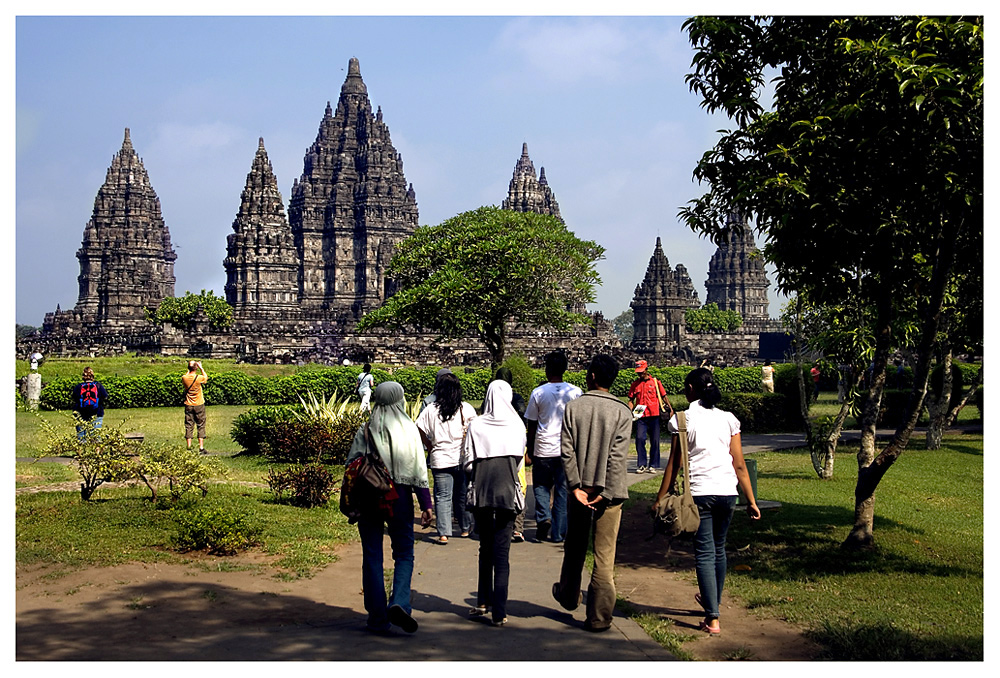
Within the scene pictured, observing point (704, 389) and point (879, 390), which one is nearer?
point (704, 389)

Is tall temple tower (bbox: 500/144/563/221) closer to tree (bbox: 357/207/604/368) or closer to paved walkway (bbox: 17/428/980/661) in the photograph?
tree (bbox: 357/207/604/368)

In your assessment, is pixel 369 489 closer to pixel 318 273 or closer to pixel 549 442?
pixel 549 442

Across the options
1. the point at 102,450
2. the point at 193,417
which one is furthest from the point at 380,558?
the point at 193,417

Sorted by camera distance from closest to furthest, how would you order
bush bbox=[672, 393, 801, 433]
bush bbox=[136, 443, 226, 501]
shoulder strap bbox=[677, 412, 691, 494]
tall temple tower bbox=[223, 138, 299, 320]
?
shoulder strap bbox=[677, 412, 691, 494], bush bbox=[136, 443, 226, 501], bush bbox=[672, 393, 801, 433], tall temple tower bbox=[223, 138, 299, 320]

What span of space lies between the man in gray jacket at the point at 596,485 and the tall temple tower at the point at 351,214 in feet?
216

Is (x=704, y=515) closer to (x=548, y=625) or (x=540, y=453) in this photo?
(x=548, y=625)

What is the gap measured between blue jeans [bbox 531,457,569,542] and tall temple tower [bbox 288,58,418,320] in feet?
208

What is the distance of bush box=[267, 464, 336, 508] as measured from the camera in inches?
447

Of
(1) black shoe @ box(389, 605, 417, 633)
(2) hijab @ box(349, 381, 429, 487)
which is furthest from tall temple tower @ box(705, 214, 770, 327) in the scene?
(1) black shoe @ box(389, 605, 417, 633)

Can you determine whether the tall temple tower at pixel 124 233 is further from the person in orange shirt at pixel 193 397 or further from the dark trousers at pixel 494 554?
the dark trousers at pixel 494 554

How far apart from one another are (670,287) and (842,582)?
211ft

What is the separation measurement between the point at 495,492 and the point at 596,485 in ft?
2.40

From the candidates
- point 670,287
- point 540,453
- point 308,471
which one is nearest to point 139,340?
point 670,287

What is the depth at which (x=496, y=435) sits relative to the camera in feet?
23.0
